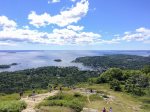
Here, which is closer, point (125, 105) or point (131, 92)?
point (125, 105)

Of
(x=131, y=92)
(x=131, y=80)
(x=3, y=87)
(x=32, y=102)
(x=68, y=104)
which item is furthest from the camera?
(x=3, y=87)

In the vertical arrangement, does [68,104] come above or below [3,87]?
above

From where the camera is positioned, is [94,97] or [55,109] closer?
[55,109]

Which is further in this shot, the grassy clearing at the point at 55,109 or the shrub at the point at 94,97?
the shrub at the point at 94,97

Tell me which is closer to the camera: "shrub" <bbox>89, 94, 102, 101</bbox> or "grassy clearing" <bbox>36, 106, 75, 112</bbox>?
"grassy clearing" <bbox>36, 106, 75, 112</bbox>

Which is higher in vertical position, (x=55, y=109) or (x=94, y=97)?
(x=55, y=109)

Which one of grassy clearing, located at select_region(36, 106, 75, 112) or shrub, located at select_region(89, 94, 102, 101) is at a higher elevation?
grassy clearing, located at select_region(36, 106, 75, 112)

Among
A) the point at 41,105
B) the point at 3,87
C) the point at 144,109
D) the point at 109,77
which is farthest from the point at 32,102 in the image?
the point at 3,87

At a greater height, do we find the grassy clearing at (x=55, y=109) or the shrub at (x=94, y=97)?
the grassy clearing at (x=55, y=109)

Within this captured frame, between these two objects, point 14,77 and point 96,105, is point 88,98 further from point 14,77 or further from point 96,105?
point 14,77

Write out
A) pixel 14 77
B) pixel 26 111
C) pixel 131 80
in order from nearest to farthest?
pixel 26 111 → pixel 131 80 → pixel 14 77
